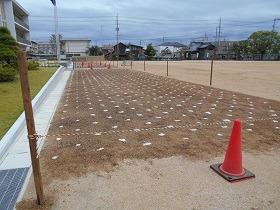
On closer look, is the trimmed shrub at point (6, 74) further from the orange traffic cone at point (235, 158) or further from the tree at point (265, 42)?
the tree at point (265, 42)

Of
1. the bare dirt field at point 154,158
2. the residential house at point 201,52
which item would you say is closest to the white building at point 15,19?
the bare dirt field at point 154,158

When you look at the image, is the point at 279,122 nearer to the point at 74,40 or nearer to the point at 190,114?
the point at 190,114

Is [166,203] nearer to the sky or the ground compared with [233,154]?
nearer to the ground

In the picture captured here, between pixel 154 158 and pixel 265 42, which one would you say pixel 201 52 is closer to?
pixel 265 42

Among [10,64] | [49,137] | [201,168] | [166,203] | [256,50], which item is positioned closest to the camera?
[166,203]

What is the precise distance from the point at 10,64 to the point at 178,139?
12.7m

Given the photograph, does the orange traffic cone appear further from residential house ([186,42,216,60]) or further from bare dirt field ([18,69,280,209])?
residential house ([186,42,216,60])

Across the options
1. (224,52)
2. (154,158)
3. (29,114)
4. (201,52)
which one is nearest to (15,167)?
(29,114)

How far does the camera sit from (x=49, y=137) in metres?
5.60

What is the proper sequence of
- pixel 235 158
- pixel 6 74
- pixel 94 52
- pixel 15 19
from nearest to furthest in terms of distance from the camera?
pixel 235 158
pixel 6 74
pixel 15 19
pixel 94 52

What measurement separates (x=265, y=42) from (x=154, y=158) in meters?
83.3

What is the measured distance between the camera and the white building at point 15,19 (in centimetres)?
3707

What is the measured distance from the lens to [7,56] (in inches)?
554

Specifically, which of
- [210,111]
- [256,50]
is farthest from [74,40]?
[210,111]
